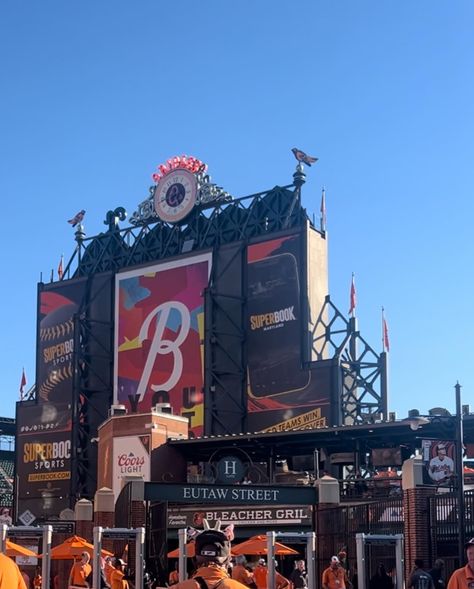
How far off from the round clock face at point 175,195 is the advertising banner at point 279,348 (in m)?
6.76

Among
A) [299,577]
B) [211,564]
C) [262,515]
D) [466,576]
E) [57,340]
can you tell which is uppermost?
[57,340]

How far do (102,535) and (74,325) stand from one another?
36790mm

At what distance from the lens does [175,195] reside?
6016 cm

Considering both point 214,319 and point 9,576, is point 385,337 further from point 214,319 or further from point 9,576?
point 9,576

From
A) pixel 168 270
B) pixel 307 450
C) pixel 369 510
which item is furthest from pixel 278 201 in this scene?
pixel 369 510

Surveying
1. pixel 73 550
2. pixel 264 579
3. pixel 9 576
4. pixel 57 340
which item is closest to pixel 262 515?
pixel 73 550

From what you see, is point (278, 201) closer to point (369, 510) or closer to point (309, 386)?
point (309, 386)

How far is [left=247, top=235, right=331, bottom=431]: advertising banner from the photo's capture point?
165 ft

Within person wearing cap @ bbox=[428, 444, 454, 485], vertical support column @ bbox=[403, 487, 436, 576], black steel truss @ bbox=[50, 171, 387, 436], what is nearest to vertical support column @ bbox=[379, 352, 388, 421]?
black steel truss @ bbox=[50, 171, 387, 436]

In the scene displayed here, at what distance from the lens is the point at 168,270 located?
5809cm

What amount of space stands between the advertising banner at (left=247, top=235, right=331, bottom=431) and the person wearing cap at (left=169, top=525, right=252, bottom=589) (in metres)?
43.8

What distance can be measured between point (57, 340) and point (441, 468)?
123 feet

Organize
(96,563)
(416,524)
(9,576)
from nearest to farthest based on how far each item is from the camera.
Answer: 1. (9,576)
2. (96,563)
3. (416,524)

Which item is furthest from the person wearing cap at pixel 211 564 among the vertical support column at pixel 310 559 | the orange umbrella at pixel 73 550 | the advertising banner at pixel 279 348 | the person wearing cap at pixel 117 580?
the advertising banner at pixel 279 348
